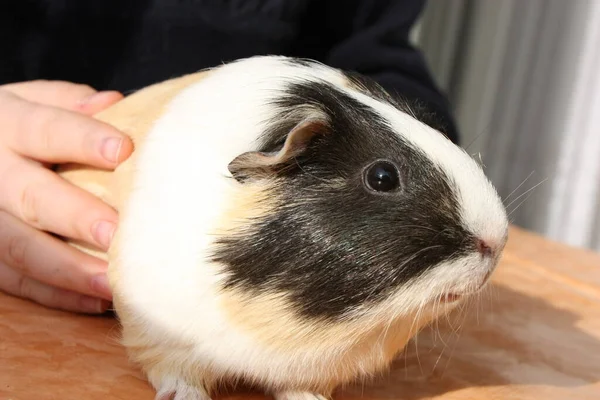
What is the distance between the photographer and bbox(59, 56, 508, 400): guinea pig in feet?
3.49

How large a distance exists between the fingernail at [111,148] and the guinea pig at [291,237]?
12cm

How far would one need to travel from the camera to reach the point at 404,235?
1.07 metres

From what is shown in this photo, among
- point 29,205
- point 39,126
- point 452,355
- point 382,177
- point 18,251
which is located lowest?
point 452,355

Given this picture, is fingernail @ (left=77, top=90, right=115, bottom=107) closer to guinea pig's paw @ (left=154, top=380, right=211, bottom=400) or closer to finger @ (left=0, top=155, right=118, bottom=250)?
finger @ (left=0, top=155, right=118, bottom=250)

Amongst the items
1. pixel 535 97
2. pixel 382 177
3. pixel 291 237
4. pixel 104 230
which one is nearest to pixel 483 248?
pixel 382 177

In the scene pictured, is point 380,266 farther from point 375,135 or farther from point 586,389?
point 586,389

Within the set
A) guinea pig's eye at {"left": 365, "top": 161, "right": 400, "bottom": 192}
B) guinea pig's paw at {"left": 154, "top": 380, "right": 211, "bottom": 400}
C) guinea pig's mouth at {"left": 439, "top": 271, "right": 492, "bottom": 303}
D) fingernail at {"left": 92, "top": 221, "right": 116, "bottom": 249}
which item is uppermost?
guinea pig's eye at {"left": 365, "top": 161, "right": 400, "bottom": 192}

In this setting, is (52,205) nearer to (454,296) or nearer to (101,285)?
(101,285)

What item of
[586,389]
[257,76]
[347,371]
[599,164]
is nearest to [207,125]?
[257,76]

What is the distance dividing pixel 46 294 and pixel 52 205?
229 mm

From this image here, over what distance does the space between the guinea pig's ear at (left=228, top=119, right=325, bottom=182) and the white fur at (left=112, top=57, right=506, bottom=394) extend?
0.04m

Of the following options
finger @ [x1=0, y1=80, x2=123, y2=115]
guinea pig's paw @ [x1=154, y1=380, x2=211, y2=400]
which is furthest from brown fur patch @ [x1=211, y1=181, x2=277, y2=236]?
finger @ [x1=0, y1=80, x2=123, y2=115]

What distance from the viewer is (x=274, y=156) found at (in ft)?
3.46

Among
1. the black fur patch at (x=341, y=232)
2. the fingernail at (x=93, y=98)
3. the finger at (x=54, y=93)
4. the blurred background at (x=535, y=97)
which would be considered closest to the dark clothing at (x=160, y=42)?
the finger at (x=54, y=93)
